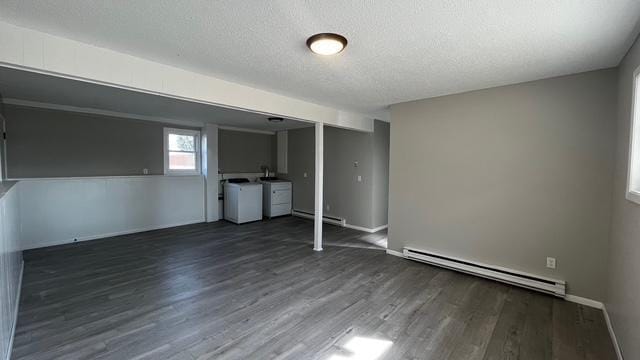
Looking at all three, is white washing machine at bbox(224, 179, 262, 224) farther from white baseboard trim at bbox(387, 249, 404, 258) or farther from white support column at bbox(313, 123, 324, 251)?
white baseboard trim at bbox(387, 249, 404, 258)

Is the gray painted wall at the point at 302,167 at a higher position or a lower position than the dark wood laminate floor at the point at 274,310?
higher

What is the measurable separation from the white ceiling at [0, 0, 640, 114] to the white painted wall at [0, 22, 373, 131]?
3.8 inches

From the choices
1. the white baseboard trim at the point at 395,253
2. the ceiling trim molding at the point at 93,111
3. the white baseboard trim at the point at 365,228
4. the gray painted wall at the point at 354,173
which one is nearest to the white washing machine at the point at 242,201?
the gray painted wall at the point at 354,173

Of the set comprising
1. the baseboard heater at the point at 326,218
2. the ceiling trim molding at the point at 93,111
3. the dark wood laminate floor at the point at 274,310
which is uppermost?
the ceiling trim molding at the point at 93,111

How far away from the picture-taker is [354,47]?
7.14ft

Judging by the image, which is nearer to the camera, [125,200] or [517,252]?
[517,252]

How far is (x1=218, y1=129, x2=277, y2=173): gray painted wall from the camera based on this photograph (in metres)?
6.66

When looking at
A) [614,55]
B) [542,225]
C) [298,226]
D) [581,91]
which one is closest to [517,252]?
[542,225]

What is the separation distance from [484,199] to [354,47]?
8.12ft

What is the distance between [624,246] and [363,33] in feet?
8.29

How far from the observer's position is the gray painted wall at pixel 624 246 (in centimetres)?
175

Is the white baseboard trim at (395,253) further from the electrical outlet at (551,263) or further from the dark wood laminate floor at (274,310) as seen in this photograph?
the electrical outlet at (551,263)

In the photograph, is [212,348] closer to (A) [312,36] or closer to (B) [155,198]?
(A) [312,36]

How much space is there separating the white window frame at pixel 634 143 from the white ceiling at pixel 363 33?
40 centimetres
